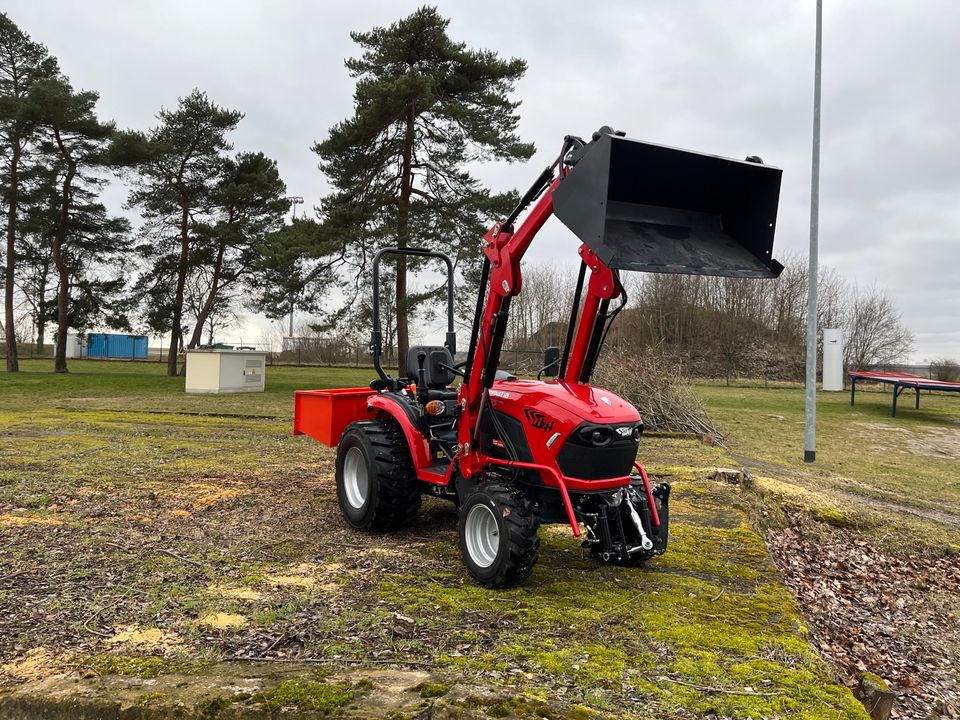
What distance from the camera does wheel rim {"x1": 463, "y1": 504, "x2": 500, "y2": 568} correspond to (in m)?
4.33

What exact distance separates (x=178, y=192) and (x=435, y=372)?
25270 mm

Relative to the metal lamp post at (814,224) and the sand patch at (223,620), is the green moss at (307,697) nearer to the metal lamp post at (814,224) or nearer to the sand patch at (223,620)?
the sand patch at (223,620)

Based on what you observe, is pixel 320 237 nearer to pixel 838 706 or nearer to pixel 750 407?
pixel 750 407

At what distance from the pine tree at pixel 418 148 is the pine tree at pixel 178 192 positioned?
25.7ft

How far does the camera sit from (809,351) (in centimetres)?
1295

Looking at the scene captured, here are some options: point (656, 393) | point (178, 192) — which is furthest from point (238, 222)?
point (656, 393)

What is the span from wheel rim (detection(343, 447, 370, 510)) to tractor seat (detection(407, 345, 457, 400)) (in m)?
0.80

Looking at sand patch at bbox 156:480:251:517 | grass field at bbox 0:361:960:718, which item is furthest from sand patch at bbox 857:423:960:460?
sand patch at bbox 156:480:251:517

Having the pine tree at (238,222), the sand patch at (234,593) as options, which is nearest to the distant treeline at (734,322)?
the pine tree at (238,222)

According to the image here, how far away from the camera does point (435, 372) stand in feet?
18.2

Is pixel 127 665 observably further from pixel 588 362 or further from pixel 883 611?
pixel 883 611

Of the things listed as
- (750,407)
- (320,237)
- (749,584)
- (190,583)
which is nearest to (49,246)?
(320,237)

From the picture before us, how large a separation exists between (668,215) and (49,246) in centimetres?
3194

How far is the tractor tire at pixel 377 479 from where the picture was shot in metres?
5.36
